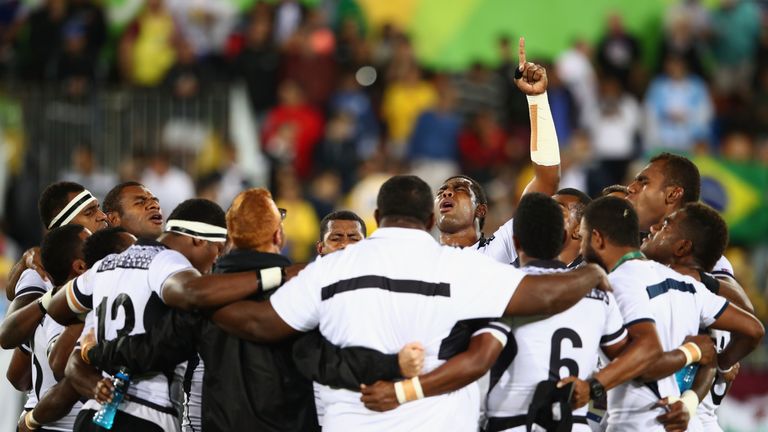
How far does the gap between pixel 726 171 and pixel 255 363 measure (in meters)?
11.5

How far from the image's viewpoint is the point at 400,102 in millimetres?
17438

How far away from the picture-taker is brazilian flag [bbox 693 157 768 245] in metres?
16.8

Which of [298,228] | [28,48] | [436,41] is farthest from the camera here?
[436,41]

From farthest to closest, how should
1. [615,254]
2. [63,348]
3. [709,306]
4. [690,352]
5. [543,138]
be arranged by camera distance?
[543,138]
[63,348]
[709,306]
[615,254]
[690,352]

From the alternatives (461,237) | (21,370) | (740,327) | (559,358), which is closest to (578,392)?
(559,358)

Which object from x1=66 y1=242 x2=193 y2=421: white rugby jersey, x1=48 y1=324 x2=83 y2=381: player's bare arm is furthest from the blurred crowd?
x1=66 y1=242 x2=193 y2=421: white rugby jersey

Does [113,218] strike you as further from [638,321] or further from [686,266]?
[686,266]

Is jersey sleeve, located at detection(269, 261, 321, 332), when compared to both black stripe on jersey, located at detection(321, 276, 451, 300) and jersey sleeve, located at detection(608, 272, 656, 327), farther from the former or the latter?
jersey sleeve, located at detection(608, 272, 656, 327)

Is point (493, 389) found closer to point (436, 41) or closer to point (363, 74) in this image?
point (363, 74)

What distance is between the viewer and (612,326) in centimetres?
666

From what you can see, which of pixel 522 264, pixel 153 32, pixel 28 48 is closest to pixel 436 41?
pixel 153 32

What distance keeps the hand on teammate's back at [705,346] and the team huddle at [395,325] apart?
3cm

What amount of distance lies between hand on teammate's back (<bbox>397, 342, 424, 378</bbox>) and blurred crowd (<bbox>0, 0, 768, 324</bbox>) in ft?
30.3

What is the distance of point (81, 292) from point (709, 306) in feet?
12.1
